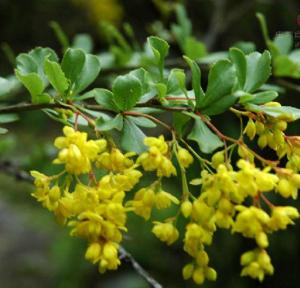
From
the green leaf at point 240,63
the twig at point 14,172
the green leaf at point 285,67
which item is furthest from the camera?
the twig at point 14,172

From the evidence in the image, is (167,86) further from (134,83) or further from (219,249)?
(219,249)

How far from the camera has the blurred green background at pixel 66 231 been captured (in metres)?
2.34

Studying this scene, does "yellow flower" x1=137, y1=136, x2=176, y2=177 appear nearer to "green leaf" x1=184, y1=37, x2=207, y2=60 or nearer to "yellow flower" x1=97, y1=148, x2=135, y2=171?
"yellow flower" x1=97, y1=148, x2=135, y2=171

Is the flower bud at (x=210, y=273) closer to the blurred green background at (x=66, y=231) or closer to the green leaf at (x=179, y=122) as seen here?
the green leaf at (x=179, y=122)

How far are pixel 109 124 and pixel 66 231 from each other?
6.33 ft

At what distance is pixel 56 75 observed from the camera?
2.33ft

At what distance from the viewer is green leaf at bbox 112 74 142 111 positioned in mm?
702

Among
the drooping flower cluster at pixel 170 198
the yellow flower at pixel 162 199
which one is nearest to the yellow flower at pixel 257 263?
the drooping flower cluster at pixel 170 198

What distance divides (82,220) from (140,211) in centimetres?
7

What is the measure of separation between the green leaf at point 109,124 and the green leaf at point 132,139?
0.02 metres

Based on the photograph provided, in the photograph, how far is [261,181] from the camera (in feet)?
2.06

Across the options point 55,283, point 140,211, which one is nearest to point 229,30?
point 55,283

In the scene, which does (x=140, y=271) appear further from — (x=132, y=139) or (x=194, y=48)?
(x=194, y=48)

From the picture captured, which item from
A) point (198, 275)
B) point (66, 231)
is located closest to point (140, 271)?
point (198, 275)
